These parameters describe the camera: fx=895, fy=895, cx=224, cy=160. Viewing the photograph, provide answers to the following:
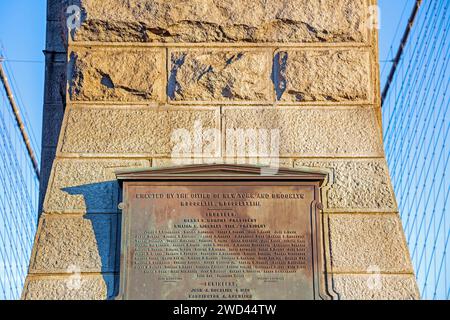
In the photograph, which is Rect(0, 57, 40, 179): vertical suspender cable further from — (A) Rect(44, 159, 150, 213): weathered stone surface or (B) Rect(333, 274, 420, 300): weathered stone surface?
(B) Rect(333, 274, 420, 300): weathered stone surface

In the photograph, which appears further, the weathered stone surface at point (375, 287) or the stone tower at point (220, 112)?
the stone tower at point (220, 112)

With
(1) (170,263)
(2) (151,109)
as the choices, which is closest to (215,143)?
(2) (151,109)

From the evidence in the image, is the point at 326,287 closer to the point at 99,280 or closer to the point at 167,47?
the point at 99,280

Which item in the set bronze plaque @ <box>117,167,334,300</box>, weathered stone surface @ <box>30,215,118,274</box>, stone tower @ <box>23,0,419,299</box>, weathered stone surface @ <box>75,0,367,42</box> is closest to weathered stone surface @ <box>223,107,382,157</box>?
stone tower @ <box>23,0,419,299</box>

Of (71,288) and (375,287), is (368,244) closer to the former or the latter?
(375,287)

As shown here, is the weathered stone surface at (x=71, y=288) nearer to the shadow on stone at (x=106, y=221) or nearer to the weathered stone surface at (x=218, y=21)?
the shadow on stone at (x=106, y=221)

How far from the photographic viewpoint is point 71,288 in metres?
4.41

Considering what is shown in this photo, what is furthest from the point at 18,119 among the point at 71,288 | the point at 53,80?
the point at 71,288

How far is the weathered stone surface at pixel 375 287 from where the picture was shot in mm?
4410

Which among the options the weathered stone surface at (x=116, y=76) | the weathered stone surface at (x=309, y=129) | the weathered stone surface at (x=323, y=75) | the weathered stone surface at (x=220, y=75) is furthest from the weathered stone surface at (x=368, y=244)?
the weathered stone surface at (x=116, y=76)

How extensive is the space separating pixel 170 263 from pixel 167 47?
1.31 metres

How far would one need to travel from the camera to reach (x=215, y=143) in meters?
4.79

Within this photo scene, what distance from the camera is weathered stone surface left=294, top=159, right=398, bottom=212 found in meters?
4.63

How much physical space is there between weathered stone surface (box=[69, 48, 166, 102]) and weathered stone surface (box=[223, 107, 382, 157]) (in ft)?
1.46
